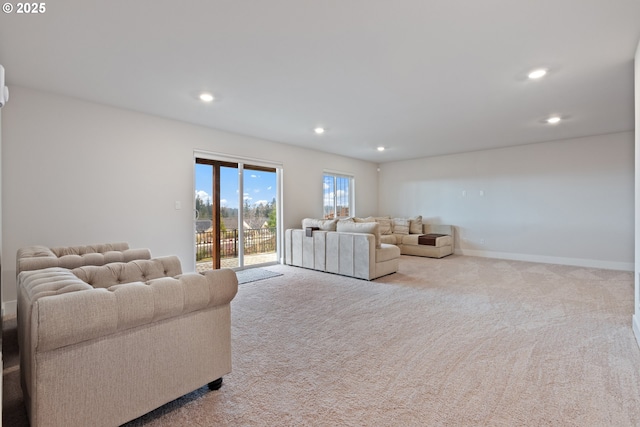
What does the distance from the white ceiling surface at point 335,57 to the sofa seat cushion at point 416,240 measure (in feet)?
10.0

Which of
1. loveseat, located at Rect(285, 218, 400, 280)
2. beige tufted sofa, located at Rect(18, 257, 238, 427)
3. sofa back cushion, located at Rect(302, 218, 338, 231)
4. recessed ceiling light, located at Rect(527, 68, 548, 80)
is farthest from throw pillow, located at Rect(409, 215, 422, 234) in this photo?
beige tufted sofa, located at Rect(18, 257, 238, 427)

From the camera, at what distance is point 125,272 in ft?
8.16

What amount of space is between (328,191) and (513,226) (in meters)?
4.21

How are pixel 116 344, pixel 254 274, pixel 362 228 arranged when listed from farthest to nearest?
1. pixel 254 274
2. pixel 362 228
3. pixel 116 344

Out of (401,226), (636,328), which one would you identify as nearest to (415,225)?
(401,226)

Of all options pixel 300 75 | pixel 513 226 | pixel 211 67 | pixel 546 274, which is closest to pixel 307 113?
pixel 300 75

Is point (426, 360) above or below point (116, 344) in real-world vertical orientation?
below

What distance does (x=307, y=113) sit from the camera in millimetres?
4402

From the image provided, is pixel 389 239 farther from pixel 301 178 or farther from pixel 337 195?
pixel 301 178

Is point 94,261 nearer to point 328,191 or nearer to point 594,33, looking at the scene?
point 594,33

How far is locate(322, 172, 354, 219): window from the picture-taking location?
24.7 feet

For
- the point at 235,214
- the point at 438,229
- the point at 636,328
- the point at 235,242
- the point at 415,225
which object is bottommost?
the point at 636,328

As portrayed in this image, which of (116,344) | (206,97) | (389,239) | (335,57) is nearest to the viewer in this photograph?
(116,344)

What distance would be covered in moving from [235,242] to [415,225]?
4533 mm
